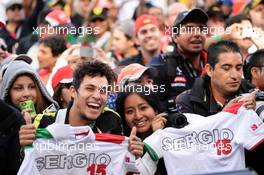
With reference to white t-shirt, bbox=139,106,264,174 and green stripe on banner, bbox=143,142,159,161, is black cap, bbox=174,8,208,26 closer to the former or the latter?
white t-shirt, bbox=139,106,264,174

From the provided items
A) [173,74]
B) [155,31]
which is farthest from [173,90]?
[155,31]

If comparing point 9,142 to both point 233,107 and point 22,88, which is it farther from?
point 233,107

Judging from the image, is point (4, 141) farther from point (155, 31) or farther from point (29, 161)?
point (155, 31)

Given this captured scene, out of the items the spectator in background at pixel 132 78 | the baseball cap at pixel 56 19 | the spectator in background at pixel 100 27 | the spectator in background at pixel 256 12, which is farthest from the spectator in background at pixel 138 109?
the spectator in background at pixel 100 27

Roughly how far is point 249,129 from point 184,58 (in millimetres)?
2653

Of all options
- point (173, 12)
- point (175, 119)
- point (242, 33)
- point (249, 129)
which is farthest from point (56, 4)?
point (249, 129)

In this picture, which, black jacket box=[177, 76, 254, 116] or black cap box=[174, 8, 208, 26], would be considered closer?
black jacket box=[177, 76, 254, 116]

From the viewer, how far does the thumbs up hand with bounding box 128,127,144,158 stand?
366 inches

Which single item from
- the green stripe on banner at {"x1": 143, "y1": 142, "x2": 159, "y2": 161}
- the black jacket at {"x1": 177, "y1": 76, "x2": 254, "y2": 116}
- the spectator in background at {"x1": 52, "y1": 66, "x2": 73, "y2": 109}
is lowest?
the green stripe on banner at {"x1": 143, "y1": 142, "x2": 159, "y2": 161}

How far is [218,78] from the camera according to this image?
10516 millimetres

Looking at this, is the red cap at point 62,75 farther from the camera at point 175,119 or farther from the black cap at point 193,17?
the camera at point 175,119

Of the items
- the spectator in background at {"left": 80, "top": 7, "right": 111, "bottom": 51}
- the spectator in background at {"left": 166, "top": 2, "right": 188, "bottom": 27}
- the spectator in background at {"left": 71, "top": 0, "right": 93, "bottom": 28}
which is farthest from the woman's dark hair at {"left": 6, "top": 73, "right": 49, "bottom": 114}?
the spectator in background at {"left": 71, "top": 0, "right": 93, "bottom": 28}

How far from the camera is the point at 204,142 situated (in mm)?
9477

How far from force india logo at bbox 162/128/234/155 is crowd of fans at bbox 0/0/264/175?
0.56ft
